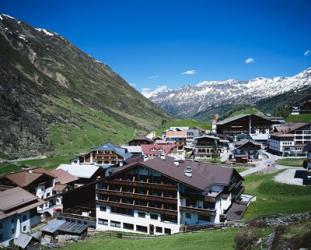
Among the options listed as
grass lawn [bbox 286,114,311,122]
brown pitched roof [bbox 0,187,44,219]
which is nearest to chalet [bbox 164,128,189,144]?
Answer: grass lawn [bbox 286,114,311,122]

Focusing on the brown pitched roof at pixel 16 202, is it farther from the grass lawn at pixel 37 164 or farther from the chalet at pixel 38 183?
the grass lawn at pixel 37 164

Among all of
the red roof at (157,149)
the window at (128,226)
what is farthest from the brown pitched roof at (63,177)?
the red roof at (157,149)

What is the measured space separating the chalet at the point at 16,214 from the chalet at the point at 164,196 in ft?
49.4

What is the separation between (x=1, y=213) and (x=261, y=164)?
3122 inches

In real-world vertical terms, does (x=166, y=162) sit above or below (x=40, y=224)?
above

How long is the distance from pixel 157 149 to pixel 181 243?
309ft

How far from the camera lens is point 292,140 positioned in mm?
131125

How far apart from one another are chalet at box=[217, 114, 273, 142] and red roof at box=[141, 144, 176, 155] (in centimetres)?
5008

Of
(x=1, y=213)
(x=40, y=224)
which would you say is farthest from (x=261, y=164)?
(x=1, y=213)

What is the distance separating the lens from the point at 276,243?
23.1m

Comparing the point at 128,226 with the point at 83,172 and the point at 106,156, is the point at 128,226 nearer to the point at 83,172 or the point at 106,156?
the point at 83,172

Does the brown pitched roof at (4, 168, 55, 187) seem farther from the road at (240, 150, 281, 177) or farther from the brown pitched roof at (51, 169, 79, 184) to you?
the road at (240, 150, 281, 177)

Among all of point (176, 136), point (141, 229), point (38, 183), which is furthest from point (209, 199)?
point (176, 136)

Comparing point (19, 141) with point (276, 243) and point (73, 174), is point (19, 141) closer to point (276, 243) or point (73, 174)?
point (73, 174)
